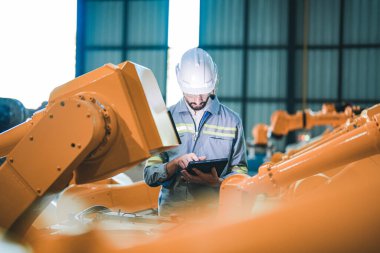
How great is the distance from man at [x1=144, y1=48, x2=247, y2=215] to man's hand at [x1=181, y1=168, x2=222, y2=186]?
66 mm

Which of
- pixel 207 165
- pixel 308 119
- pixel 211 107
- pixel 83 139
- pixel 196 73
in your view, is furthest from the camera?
pixel 308 119

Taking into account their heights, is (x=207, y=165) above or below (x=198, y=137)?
below

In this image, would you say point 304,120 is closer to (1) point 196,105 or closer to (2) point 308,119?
(2) point 308,119

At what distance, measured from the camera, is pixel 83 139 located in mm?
1938

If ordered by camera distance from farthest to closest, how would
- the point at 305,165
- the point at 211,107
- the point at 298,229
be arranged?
1. the point at 211,107
2. the point at 305,165
3. the point at 298,229

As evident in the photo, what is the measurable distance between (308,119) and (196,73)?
19.4ft

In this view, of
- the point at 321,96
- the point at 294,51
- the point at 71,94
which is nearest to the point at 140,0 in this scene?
the point at 294,51

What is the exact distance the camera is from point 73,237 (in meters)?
1.84

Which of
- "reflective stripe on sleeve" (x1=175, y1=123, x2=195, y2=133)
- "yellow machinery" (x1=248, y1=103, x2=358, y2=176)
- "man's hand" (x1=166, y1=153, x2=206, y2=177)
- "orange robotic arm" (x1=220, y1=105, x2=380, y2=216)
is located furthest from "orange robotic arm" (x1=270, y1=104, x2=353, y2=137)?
"orange robotic arm" (x1=220, y1=105, x2=380, y2=216)

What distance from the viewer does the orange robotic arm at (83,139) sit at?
1969 millimetres

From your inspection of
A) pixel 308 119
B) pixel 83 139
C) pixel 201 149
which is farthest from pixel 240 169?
pixel 308 119

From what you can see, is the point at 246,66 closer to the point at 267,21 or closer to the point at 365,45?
the point at 267,21

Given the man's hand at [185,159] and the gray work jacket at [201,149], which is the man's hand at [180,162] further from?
the gray work jacket at [201,149]

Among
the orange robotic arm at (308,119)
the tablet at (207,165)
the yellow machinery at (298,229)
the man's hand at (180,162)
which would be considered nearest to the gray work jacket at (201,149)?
the man's hand at (180,162)
